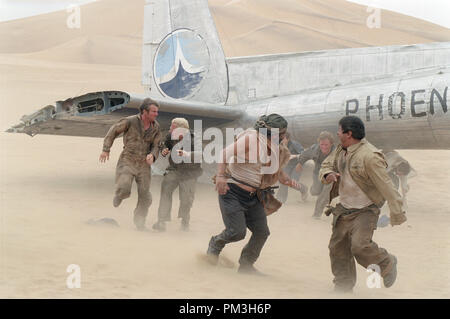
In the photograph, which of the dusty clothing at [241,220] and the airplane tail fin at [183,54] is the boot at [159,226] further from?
the airplane tail fin at [183,54]

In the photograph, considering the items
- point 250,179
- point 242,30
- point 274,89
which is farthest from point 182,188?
point 242,30

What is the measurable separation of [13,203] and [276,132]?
17.4ft

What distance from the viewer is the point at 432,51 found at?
11.7 m

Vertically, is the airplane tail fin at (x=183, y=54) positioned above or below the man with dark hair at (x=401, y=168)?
above

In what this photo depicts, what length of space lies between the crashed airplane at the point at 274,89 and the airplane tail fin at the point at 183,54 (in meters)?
0.02

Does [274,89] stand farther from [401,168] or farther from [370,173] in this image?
[370,173]

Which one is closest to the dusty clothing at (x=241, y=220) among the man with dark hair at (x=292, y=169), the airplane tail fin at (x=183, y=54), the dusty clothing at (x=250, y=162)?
the dusty clothing at (x=250, y=162)

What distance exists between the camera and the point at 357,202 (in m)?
5.98

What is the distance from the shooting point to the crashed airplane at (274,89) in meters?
11.3

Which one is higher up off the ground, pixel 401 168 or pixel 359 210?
pixel 359 210

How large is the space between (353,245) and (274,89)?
326 inches

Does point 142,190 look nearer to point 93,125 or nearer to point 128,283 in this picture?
point 128,283

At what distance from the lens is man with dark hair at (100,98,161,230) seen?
8617 millimetres

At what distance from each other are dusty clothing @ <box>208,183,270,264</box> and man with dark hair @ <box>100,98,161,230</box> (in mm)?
2233
